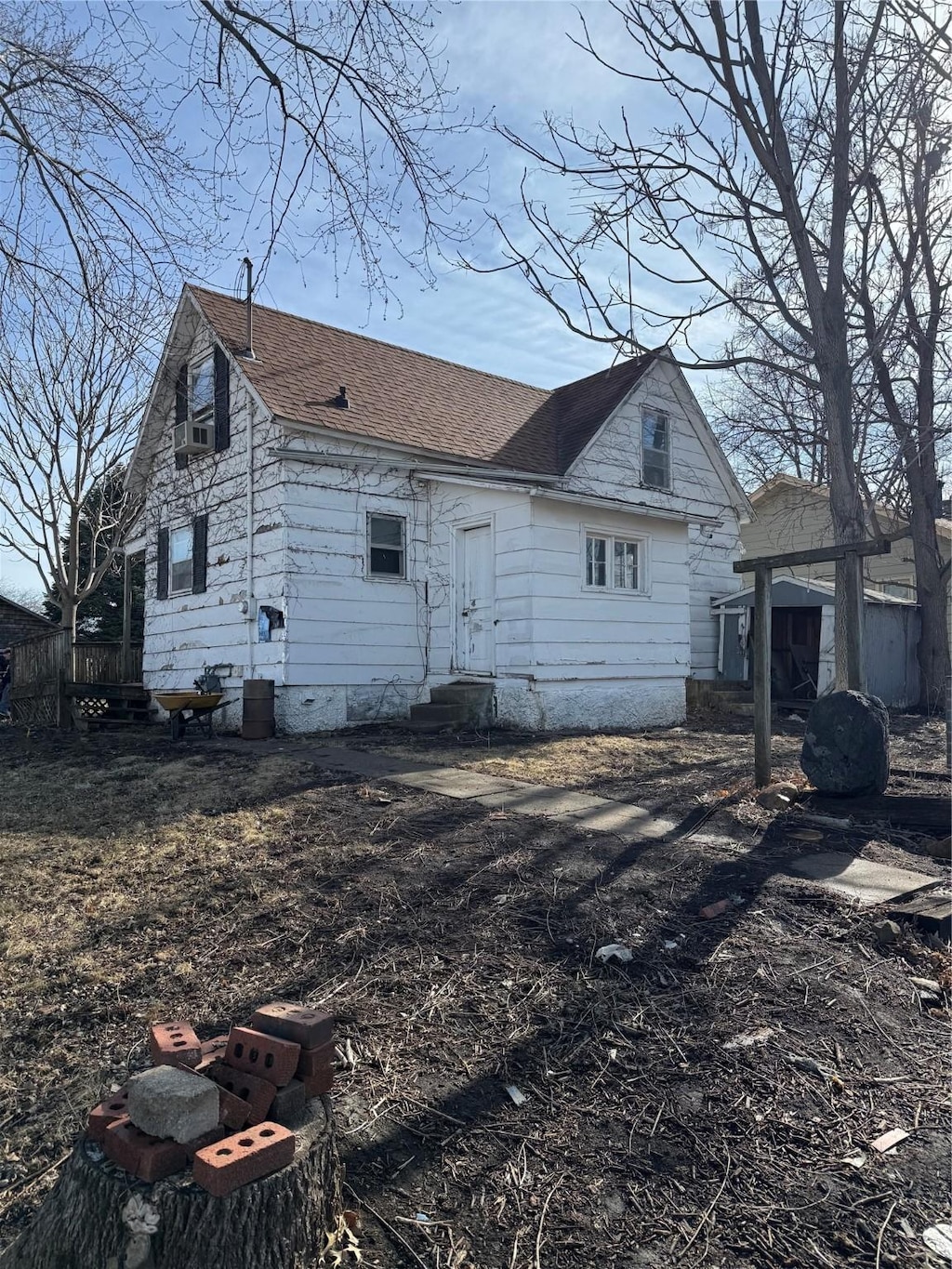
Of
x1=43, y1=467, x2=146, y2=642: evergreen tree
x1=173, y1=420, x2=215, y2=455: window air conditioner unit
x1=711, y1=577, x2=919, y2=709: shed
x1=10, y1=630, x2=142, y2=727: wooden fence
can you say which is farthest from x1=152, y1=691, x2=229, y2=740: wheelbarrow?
x1=43, y1=467, x2=146, y2=642: evergreen tree

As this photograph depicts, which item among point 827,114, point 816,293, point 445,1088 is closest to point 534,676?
point 816,293

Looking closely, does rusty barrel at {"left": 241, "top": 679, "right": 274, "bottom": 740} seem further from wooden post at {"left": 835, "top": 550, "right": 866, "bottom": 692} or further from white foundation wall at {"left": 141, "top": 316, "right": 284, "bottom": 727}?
wooden post at {"left": 835, "top": 550, "right": 866, "bottom": 692}

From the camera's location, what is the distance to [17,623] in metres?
25.2

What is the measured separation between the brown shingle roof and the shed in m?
5.35

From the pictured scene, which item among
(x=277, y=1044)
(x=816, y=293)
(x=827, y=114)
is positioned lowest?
(x=277, y=1044)

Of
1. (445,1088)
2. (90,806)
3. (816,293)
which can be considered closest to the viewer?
(445,1088)

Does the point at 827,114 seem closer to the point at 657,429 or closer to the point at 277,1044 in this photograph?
the point at 657,429

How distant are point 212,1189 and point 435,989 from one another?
1.72m

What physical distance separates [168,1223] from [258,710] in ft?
32.1

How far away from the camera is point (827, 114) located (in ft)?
28.2

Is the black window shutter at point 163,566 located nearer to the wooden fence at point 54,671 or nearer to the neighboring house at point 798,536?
the wooden fence at point 54,671

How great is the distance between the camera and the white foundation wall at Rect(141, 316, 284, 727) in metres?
11.9

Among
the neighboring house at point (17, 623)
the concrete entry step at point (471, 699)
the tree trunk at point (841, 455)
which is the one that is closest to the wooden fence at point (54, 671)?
the concrete entry step at point (471, 699)

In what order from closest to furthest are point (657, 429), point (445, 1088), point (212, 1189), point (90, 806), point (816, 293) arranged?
point (212, 1189) < point (445, 1088) < point (90, 806) < point (816, 293) < point (657, 429)
